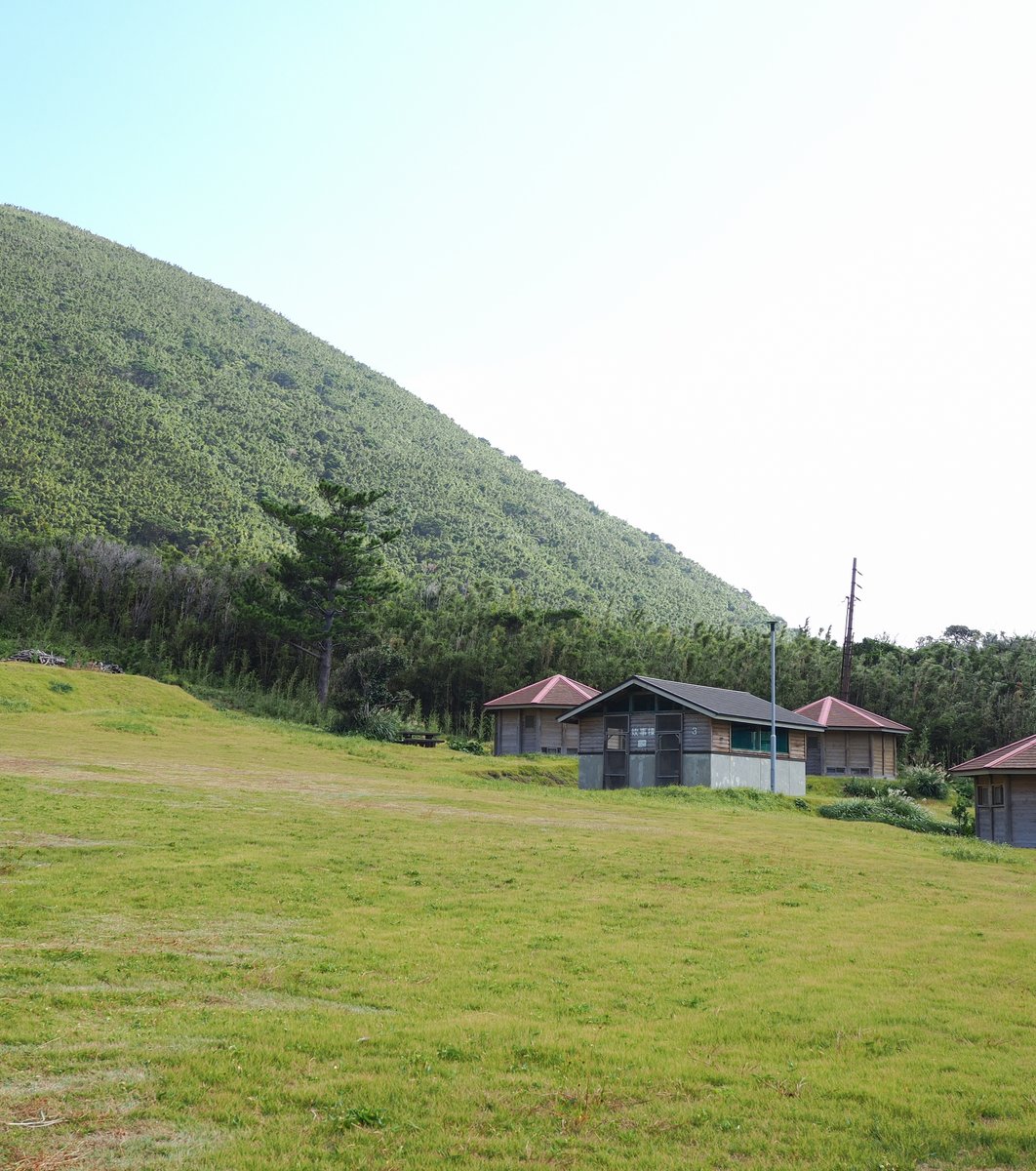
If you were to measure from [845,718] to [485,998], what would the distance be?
41.2 m

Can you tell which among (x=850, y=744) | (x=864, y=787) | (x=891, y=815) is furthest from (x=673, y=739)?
(x=850, y=744)

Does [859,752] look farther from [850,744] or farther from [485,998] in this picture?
[485,998]

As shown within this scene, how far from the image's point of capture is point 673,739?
38.2 metres

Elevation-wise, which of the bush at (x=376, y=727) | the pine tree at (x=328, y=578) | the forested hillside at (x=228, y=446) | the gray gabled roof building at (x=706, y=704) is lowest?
the bush at (x=376, y=727)

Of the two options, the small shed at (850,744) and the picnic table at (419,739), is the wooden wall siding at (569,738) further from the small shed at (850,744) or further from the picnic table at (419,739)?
the small shed at (850,744)

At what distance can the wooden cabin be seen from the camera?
123ft

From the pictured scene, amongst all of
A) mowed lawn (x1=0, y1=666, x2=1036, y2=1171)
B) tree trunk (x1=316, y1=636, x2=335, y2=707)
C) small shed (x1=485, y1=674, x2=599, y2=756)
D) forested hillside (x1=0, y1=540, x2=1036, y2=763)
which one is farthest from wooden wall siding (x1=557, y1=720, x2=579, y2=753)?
mowed lawn (x1=0, y1=666, x2=1036, y2=1171)

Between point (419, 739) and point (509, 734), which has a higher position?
point (509, 734)

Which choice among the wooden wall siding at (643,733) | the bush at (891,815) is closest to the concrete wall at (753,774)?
the wooden wall siding at (643,733)

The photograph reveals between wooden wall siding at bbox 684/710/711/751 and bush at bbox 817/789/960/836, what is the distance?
473 centimetres

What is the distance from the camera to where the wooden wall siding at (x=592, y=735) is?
3972cm

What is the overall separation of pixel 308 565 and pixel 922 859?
3863 cm

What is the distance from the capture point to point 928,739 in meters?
51.3

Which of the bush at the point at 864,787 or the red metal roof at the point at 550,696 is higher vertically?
the red metal roof at the point at 550,696
